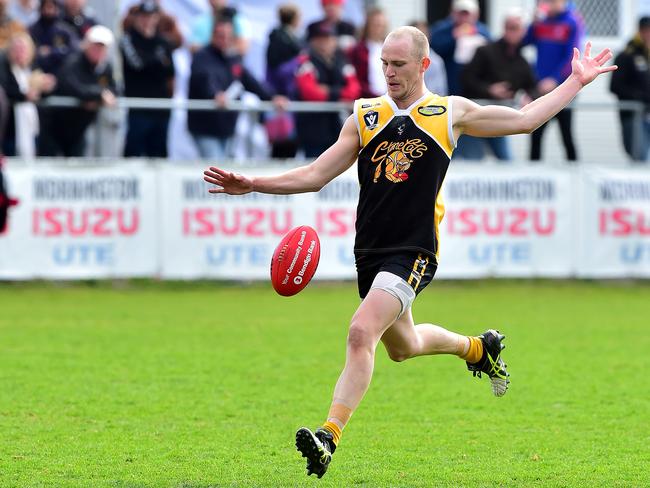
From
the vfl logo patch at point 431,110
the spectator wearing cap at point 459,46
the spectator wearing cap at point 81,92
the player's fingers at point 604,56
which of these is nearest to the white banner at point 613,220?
the spectator wearing cap at point 459,46

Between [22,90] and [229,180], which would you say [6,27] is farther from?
[229,180]

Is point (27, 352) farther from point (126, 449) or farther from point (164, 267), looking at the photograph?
point (164, 267)

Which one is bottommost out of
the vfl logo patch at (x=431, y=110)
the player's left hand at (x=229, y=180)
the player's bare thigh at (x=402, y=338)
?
the player's bare thigh at (x=402, y=338)

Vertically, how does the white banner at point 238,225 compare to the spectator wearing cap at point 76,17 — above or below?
below

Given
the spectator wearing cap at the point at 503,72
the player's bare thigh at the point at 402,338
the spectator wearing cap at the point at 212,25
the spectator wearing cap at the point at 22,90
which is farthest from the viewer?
the spectator wearing cap at the point at 503,72

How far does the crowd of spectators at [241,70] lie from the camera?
16125mm

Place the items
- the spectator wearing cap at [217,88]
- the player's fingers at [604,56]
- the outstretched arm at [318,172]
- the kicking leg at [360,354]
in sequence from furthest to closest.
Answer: the spectator wearing cap at [217,88] → the player's fingers at [604,56] → the outstretched arm at [318,172] → the kicking leg at [360,354]

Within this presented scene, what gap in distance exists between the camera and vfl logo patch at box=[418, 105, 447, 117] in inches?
283

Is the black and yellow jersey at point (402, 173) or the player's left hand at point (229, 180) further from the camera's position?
the black and yellow jersey at point (402, 173)

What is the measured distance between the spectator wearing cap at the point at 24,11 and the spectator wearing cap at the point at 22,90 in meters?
1.31

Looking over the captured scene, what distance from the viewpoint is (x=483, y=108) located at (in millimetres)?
7270

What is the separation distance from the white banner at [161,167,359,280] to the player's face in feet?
31.2

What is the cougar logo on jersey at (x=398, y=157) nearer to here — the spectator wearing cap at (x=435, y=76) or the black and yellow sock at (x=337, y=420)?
the black and yellow sock at (x=337, y=420)

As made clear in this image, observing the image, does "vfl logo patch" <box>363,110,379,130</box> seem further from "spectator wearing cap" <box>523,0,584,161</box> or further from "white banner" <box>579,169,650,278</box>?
"white banner" <box>579,169,650,278</box>
